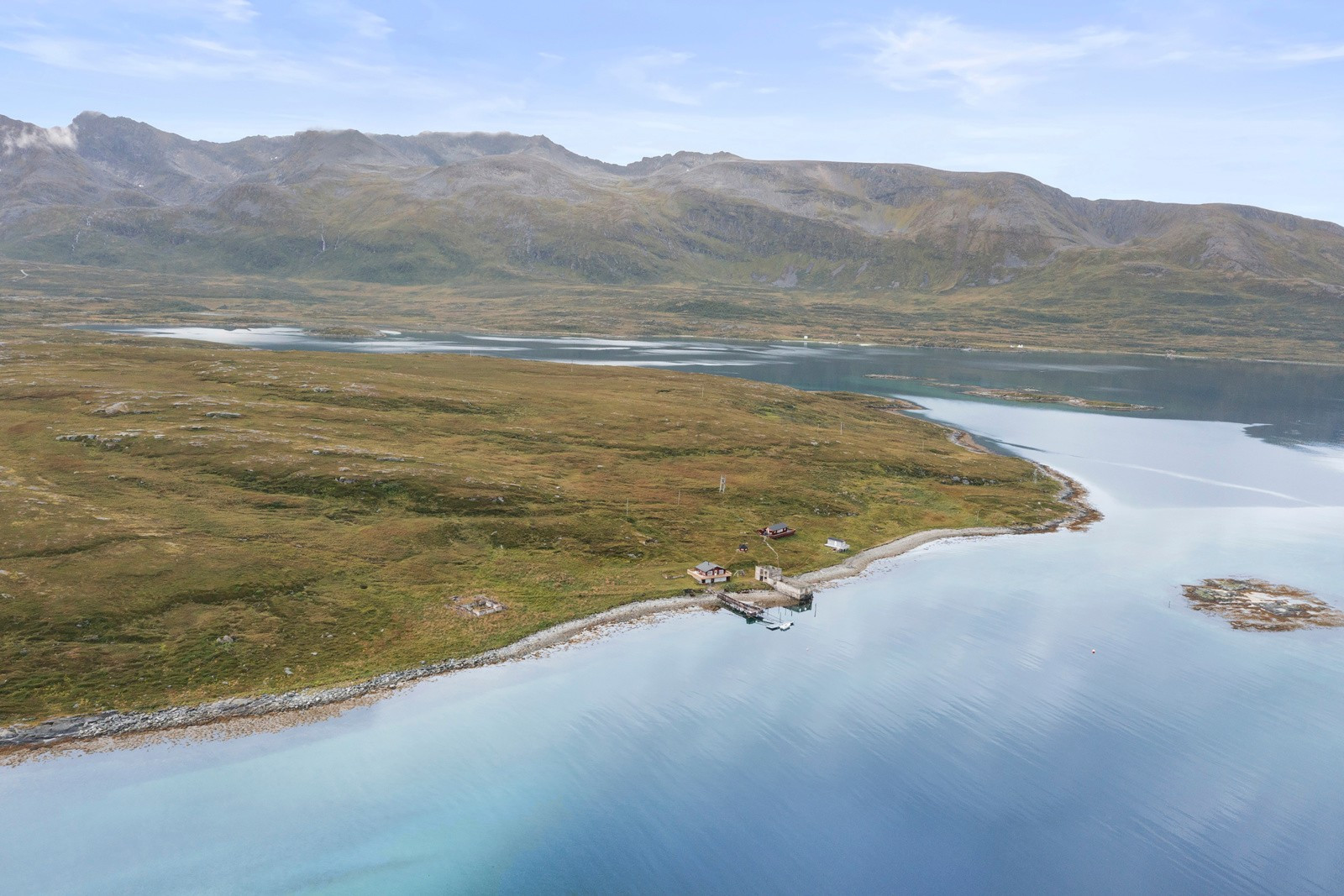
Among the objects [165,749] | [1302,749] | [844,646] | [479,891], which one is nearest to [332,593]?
[165,749]

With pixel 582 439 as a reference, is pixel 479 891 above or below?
below

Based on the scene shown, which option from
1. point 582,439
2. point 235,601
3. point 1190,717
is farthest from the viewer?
point 582,439

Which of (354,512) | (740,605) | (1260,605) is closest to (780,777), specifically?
(740,605)

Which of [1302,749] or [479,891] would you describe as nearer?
[479,891]

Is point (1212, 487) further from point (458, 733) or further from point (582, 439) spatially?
point (458, 733)

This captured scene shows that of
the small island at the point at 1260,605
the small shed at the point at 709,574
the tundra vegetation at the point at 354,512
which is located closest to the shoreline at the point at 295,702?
the tundra vegetation at the point at 354,512

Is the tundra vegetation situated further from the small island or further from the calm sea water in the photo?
the small island

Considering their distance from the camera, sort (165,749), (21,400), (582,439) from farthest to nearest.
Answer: (582,439), (21,400), (165,749)
